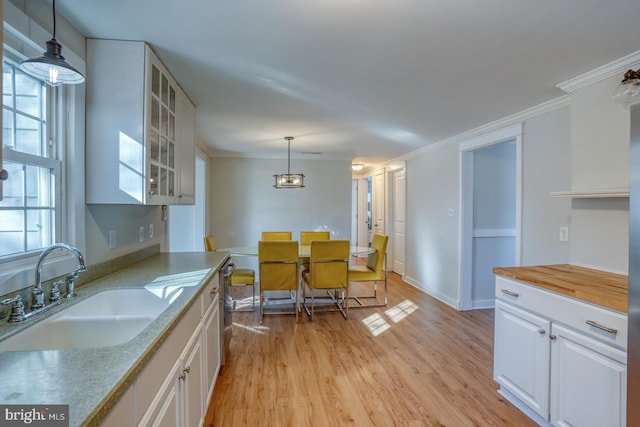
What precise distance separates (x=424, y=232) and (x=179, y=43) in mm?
4163

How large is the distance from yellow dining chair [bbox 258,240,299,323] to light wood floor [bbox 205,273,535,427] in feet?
1.47

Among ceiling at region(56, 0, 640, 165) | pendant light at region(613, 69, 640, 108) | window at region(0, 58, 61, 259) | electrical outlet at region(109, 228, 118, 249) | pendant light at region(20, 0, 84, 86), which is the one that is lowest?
electrical outlet at region(109, 228, 118, 249)

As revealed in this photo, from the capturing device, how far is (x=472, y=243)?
4.00 meters

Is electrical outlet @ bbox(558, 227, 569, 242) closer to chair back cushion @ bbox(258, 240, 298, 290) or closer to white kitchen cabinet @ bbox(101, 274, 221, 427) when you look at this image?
chair back cushion @ bbox(258, 240, 298, 290)

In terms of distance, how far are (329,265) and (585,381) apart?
7.99 ft

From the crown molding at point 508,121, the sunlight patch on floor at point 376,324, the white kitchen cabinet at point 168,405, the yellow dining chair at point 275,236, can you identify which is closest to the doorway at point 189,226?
the yellow dining chair at point 275,236

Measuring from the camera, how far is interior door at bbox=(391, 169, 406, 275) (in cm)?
577

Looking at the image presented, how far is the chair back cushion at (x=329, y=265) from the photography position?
3615 mm

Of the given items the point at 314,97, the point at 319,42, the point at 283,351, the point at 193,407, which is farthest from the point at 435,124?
the point at 193,407

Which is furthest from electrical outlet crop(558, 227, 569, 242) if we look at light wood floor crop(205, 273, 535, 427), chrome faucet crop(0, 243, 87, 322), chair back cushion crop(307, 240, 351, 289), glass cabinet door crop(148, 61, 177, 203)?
chrome faucet crop(0, 243, 87, 322)

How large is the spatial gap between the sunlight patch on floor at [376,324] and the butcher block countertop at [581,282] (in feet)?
5.13

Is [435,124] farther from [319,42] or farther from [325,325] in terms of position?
[325,325]

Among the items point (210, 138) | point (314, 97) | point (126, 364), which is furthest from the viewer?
point (210, 138)

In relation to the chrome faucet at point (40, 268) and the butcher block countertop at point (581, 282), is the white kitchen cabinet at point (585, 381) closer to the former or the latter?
the butcher block countertop at point (581, 282)
